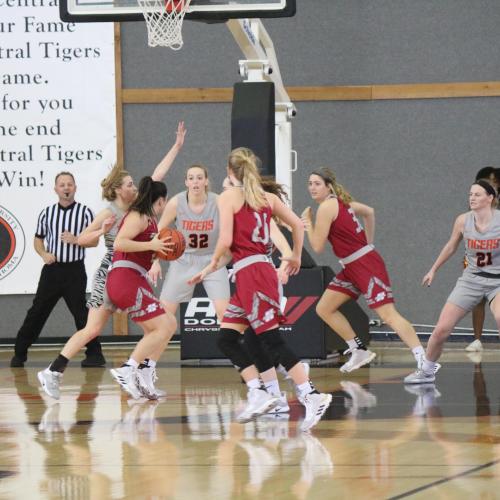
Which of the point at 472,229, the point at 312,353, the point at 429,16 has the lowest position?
the point at 312,353

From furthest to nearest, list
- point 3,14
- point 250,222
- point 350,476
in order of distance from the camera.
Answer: point 3,14 → point 250,222 → point 350,476

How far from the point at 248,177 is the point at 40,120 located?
8.66 metres

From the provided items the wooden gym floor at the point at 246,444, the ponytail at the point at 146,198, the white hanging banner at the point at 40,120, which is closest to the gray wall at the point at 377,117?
the white hanging banner at the point at 40,120

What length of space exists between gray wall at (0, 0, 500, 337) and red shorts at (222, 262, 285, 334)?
8402 millimetres

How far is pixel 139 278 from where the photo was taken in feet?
29.2

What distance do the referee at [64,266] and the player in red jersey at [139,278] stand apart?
349 centimetres

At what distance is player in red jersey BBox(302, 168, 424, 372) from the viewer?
1043 cm

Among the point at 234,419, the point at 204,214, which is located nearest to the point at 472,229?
the point at 204,214

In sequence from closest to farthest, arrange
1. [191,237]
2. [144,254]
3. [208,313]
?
[144,254], [191,237], [208,313]

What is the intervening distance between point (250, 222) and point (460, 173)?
28.6 ft

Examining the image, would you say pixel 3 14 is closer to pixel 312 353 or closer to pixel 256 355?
pixel 312 353

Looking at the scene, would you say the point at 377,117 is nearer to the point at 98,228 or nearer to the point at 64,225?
the point at 64,225

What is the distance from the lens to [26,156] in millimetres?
15922

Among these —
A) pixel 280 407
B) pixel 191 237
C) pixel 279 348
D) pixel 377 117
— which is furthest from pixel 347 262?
pixel 377 117
